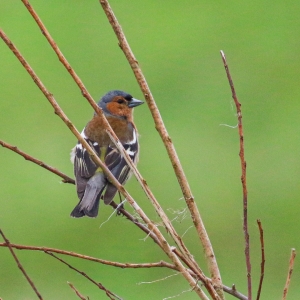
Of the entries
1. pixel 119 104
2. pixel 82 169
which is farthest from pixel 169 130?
pixel 82 169

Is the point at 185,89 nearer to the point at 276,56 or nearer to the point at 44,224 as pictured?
the point at 276,56

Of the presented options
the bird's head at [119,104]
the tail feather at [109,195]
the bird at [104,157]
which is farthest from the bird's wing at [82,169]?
the bird's head at [119,104]

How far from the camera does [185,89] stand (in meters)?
15.8

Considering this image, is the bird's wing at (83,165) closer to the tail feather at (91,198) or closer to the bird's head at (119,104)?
the tail feather at (91,198)

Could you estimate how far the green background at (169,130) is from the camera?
35.3 ft

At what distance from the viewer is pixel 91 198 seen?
5641mm

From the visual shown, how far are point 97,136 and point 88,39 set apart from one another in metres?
12.5

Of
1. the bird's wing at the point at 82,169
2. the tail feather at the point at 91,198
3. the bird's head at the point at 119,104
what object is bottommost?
the tail feather at the point at 91,198

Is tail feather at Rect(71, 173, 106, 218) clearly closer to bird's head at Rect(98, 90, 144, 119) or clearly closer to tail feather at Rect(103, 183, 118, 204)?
tail feather at Rect(103, 183, 118, 204)

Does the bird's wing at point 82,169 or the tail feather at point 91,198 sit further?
the bird's wing at point 82,169

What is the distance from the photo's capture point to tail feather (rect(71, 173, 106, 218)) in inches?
217

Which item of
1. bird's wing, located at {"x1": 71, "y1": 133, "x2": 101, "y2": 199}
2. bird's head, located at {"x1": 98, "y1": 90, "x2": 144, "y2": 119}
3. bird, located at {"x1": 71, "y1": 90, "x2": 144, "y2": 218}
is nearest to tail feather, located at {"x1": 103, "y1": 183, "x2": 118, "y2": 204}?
bird, located at {"x1": 71, "y1": 90, "x2": 144, "y2": 218}

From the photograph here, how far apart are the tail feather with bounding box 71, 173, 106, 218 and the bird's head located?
4.56 ft

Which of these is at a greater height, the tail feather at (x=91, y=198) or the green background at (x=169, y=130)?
the green background at (x=169, y=130)
